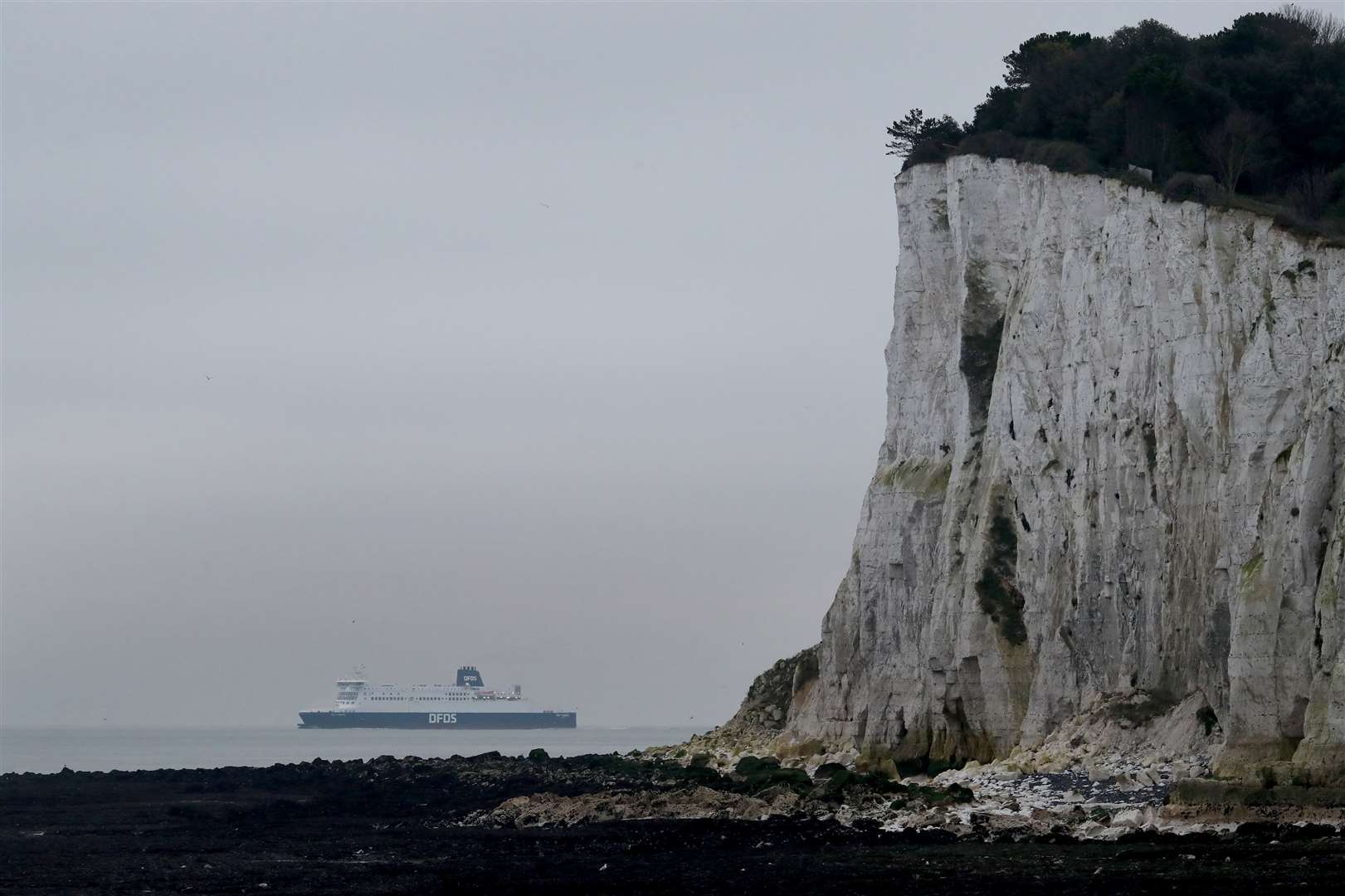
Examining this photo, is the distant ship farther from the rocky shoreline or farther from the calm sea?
the rocky shoreline

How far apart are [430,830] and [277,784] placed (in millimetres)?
21718

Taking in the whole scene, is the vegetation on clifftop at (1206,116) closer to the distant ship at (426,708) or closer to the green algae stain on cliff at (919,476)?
the green algae stain on cliff at (919,476)

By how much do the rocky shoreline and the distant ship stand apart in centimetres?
11226

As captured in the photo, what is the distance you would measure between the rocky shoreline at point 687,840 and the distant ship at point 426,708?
11226 centimetres

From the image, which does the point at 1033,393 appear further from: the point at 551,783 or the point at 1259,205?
the point at 551,783

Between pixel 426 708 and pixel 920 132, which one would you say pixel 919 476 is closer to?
pixel 920 132

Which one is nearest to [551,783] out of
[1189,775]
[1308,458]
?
[1189,775]

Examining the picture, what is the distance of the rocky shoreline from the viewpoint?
22.9 metres

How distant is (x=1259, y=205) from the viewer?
34719 mm

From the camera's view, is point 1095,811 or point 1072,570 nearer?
point 1095,811

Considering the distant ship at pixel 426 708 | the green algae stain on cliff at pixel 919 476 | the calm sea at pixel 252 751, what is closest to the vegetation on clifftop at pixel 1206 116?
the green algae stain on cliff at pixel 919 476

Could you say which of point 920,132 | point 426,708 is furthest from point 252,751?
point 920,132

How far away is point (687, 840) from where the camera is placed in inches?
1197

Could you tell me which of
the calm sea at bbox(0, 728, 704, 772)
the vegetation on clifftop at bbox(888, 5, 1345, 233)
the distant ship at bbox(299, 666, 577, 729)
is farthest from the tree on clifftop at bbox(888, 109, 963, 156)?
the distant ship at bbox(299, 666, 577, 729)
